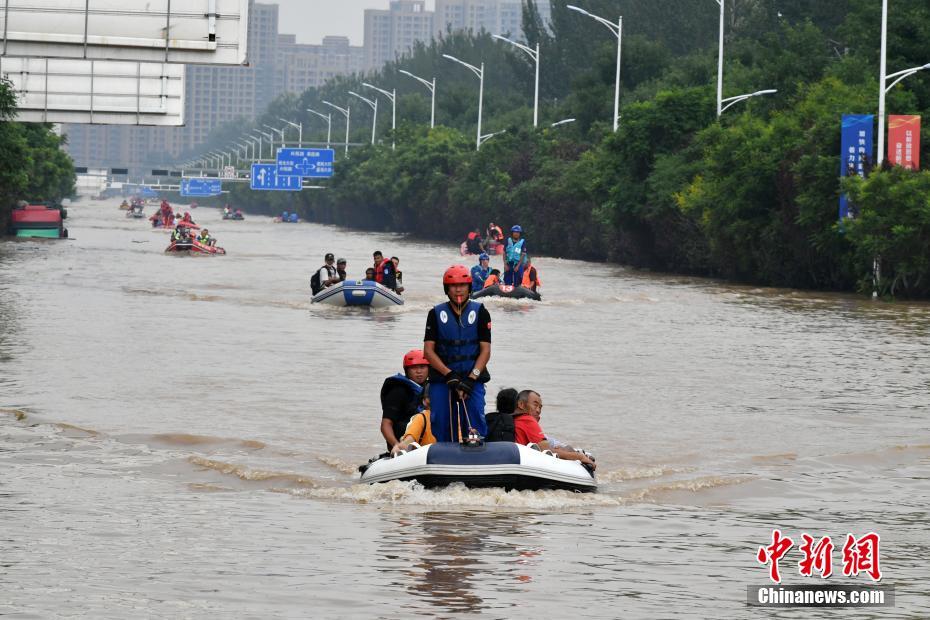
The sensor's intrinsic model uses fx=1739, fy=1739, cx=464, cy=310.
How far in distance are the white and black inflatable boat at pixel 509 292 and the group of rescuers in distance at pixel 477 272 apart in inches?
6.7

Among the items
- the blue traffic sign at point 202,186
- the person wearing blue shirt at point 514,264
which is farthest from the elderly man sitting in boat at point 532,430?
the blue traffic sign at point 202,186

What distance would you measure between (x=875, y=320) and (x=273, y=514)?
2265cm

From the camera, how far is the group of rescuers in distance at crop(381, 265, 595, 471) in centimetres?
1351

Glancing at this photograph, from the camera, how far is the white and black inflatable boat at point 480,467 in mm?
13305

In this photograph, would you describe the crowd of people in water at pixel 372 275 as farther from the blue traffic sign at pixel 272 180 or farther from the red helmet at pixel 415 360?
the blue traffic sign at pixel 272 180

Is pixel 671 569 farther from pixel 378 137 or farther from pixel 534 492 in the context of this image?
pixel 378 137

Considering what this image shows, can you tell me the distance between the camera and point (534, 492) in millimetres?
13547

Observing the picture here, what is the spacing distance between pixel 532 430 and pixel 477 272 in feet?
80.7

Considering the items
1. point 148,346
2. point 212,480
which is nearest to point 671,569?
point 212,480

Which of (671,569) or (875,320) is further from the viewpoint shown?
(875,320)

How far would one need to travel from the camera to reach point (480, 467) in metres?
13.3

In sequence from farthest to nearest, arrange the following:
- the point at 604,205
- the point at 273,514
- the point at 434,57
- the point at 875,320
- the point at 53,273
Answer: the point at 434,57, the point at 604,205, the point at 53,273, the point at 875,320, the point at 273,514

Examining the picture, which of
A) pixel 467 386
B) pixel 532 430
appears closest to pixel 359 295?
pixel 532 430

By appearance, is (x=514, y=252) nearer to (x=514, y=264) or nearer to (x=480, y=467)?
(x=514, y=264)
